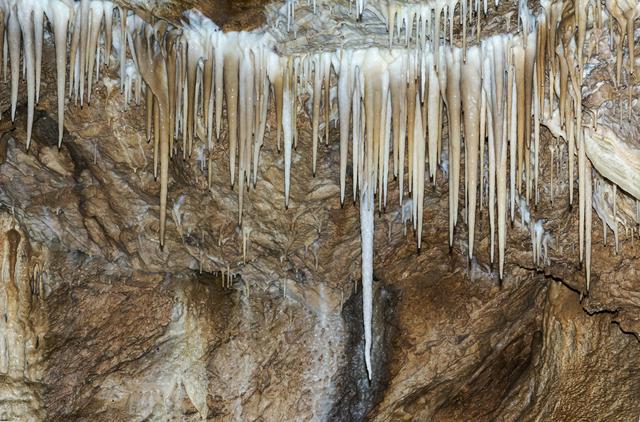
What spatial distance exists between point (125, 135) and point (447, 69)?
7.26ft

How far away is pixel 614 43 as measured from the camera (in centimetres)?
432

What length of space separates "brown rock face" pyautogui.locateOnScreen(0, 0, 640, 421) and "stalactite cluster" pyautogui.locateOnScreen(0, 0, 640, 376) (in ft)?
1.27

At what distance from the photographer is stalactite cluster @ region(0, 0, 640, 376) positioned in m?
4.55

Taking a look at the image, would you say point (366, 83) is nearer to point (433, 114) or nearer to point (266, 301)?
point (433, 114)

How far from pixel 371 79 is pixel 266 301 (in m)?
2.93

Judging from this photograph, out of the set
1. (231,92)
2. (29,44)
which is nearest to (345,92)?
(231,92)

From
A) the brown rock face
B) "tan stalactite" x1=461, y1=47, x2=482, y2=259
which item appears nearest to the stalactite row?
"tan stalactite" x1=461, y1=47, x2=482, y2=259

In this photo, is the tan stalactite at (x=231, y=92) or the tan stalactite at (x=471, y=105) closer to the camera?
the tan stalactite at (x=471, y=105)

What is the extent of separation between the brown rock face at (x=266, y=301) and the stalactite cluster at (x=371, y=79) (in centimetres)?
39

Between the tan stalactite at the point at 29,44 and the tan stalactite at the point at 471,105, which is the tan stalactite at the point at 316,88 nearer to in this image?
the tan stalactite at the point at 471,105

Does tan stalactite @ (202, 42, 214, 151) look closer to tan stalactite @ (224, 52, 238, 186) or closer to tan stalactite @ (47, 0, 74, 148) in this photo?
tan stalactite @ (224, 52, 238, 186)

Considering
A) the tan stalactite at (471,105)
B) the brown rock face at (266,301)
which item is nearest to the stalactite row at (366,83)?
the tan stalactite at (471,105)

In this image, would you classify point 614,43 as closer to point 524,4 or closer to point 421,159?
point 524,4

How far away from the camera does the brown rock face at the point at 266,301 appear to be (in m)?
5.76
